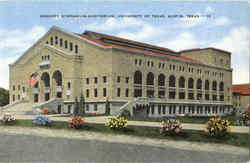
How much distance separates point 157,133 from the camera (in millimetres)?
28031

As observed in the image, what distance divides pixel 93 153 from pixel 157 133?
6.64 meters

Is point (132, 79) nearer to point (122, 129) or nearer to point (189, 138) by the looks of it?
point (122, 129)

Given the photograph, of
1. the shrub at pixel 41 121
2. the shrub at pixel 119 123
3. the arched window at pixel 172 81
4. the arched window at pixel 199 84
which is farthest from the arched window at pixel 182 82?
the shrub at pixel 41 121

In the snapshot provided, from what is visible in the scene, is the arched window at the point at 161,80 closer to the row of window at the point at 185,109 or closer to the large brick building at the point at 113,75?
the large brick building at the point at 113,75

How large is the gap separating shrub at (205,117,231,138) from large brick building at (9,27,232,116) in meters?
26.5

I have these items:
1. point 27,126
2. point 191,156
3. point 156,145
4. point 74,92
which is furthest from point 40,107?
point 191,156

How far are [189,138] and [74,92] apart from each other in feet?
115

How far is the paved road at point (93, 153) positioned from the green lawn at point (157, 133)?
1604 millimetres

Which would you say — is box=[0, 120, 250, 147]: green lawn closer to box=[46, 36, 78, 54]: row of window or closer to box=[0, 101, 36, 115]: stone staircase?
box=[0, 101, 36, 115]: stone staircase

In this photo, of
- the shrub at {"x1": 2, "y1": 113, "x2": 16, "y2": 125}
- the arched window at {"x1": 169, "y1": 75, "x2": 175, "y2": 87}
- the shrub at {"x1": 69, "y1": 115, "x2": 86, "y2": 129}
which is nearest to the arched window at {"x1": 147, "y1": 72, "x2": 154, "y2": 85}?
the arched window at {"x1": 169, "y1": 75, "x2": 175, "y2": 87}

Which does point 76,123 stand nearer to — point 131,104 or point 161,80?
point 131,104

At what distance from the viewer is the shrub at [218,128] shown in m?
25.0

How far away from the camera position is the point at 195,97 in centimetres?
7256

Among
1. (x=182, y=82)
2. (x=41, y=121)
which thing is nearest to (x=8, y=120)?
(x=41, y=121)
